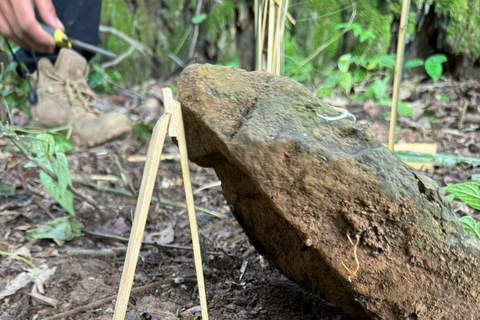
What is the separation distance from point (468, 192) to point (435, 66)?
248 cm

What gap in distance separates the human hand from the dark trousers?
0.58 feet

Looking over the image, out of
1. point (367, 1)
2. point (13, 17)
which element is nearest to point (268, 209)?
point (13, 17)

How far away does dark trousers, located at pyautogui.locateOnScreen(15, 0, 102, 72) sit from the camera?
2.95 m

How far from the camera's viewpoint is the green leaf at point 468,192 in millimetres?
1290

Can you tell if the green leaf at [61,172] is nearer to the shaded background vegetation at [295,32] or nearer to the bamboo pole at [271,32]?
the bamboo pole at [271,32]

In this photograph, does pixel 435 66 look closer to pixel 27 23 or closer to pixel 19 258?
pixel 27 23

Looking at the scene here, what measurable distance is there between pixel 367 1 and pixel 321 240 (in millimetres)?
3187

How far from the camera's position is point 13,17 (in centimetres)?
214

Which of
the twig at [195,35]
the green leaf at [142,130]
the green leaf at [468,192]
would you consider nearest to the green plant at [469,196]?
the green leaf at [468,192]

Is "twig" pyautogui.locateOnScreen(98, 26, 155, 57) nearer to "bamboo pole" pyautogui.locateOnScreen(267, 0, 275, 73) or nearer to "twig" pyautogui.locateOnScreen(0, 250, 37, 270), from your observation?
"bamboo pole" pyautogui.locateOnScreen(267, 0, 275, 73)

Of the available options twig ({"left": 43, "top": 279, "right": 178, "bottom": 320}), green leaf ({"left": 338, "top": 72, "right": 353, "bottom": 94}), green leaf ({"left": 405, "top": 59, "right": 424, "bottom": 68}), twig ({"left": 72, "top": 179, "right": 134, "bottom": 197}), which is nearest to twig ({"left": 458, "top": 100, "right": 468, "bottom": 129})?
green leaf ({"left": 405, "top": 59, "right": 424, "bottom": 68})

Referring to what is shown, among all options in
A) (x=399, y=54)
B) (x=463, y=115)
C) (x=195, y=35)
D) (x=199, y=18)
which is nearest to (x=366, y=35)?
(x=463, y=115)

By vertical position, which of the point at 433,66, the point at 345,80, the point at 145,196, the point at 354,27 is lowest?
the point at 345,80

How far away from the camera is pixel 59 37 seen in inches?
110
